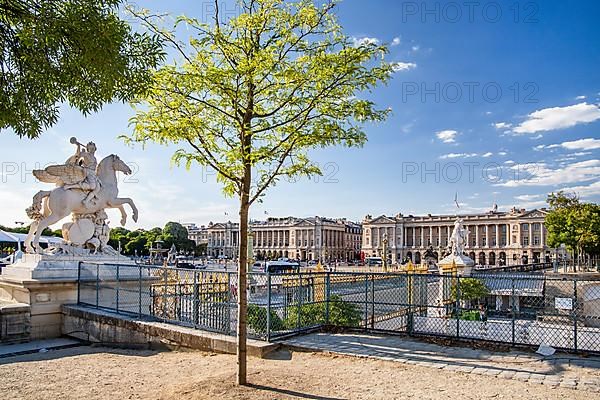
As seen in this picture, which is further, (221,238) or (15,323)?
(221,238)

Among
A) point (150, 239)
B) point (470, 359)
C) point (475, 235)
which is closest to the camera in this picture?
point (470, 359)

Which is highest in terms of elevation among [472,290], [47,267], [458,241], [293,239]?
[458,241]

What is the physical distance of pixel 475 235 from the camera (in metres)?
142

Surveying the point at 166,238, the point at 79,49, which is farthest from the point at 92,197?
the point at 166,238

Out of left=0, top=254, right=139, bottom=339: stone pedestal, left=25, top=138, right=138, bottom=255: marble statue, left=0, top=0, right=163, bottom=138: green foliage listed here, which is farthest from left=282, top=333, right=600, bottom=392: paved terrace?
left=25, top=138, right=138, bottom=255: marble statue

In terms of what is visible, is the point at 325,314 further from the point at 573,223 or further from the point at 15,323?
the point at 573,223

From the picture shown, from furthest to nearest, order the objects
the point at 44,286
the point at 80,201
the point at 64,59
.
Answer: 1. the point at 80,201
2. the point at 44,286
3. the point at 64,59

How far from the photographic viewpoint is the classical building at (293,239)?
523ft

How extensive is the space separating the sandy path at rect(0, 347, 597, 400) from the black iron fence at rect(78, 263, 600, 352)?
1322mm

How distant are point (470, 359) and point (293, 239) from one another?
15667 centimetres

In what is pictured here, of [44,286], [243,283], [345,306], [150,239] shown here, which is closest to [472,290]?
[345,306]

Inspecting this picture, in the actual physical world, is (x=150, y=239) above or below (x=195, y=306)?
above

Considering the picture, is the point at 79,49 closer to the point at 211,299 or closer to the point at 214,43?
the point at 214,43

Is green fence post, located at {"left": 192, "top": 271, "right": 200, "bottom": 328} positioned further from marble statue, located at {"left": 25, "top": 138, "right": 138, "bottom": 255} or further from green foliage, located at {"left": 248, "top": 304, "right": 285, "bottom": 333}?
marble statue, located at {"left": 25, "top": 138, "right": 138, "bottom": 255}
